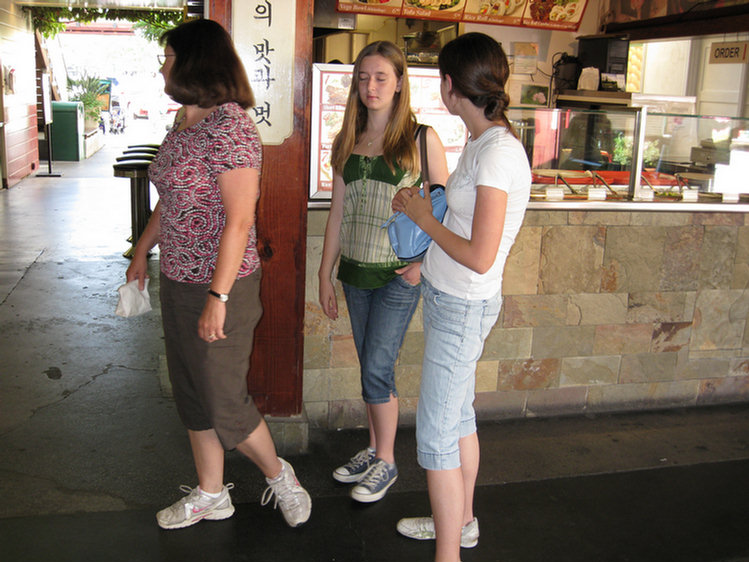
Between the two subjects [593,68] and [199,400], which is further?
[593,68]

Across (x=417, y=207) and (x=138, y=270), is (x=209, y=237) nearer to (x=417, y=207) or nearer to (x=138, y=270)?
(x=138, y=270)

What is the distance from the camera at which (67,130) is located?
14547 mm

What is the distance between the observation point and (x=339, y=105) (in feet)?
10.7

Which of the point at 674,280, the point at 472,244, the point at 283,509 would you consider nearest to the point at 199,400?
the point at 283,509

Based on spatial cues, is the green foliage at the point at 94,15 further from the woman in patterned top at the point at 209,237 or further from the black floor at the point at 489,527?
the black floor at the point at 489,527

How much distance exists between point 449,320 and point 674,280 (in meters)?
2.16

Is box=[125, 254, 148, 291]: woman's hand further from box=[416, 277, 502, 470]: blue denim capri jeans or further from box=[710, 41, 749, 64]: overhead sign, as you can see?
box=[710, 41, 749, 64]: overhead sign

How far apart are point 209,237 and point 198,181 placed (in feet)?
0.62

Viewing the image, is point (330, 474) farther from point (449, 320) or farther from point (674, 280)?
point (674, 280)

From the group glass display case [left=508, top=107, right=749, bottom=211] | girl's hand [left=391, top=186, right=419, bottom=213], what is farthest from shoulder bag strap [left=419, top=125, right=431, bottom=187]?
glass display case [left=508, top=107, right=749, bottom=211]

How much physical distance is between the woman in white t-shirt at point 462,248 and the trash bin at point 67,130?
13.7 metres

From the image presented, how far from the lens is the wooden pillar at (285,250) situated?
9.45 feet

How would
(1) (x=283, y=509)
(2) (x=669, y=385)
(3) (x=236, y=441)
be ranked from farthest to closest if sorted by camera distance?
(2) (x=669, y=385)
(1) (x=283, y=509)
(3) (x=236, y=441)

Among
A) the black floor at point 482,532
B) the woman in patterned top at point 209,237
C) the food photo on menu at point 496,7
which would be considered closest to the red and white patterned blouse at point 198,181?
the woman in patterned top at point 209,237
